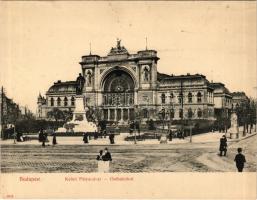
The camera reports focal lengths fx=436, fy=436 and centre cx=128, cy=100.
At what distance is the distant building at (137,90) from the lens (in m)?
70.6

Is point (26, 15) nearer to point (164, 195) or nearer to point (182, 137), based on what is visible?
point (164, 195)

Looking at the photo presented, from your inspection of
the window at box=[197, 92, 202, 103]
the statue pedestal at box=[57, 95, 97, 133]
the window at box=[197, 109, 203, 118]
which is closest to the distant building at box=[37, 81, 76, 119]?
the window at box=[197, 92, 202, 103]

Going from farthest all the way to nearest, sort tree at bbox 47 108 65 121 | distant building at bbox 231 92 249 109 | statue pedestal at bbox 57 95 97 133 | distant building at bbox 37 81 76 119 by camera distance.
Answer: distant building at bbox 37 81 76 119 < tree at bbox 47 108 65 121 < statue pedestal at bbox 57 95 97 133 < distant building at bbox 231 92 249 109

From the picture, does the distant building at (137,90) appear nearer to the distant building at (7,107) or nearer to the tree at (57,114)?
the tree at (57,114)

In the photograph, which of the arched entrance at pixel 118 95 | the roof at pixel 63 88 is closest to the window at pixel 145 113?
the arched entrance at pixel 118 95

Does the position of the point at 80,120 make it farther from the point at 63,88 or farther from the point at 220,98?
the point at 220,98

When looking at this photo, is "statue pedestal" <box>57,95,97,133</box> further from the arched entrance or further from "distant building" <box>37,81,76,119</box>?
"distant building" <box>37,81,76,119</box>

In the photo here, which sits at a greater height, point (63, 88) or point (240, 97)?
point (63, 88)

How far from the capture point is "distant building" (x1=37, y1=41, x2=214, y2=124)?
70625 mm

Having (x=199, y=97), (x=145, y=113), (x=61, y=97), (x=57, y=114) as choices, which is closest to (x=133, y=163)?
(x=145, y=113)

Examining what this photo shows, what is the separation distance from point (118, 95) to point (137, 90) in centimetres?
561

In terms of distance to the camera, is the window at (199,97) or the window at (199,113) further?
the window at (199,97)

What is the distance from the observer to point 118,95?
76.9 metres

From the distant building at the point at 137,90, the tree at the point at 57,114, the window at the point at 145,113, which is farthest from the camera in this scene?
the distant building at the point at 137,90
